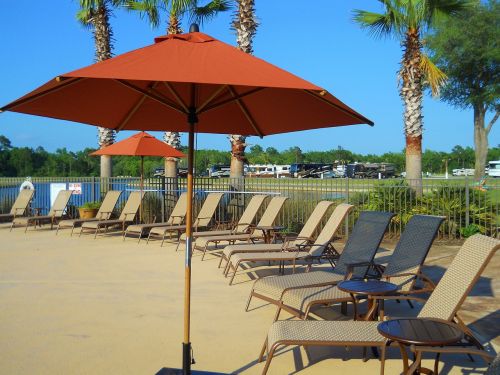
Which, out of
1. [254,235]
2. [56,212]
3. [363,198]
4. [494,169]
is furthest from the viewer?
Result: [494,169]

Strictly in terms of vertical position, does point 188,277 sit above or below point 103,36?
below

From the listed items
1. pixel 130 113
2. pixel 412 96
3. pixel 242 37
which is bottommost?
pixel 130 113

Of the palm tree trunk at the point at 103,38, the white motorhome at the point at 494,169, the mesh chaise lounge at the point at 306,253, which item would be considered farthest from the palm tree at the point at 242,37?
the white motorhome at the point at 494,169

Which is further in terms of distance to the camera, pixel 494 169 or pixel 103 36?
pixel 494 169

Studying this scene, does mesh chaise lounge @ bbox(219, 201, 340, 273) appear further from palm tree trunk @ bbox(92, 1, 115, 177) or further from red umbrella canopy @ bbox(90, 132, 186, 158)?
palm tree trunk @ bbox(92, 1, 115, 177)

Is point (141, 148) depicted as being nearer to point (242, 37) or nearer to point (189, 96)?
point (242, 37)

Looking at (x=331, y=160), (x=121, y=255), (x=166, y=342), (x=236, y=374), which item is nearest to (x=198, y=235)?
(x=121, y=255)

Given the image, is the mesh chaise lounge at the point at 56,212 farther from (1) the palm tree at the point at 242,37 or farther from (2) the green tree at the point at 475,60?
(2) the green tree at the point at 475,60

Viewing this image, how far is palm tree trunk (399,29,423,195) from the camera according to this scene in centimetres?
1334

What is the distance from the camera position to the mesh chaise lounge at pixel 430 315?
142 inches

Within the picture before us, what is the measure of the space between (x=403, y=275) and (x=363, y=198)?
24.0 feet

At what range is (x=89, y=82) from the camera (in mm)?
4152

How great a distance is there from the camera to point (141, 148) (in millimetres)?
12875

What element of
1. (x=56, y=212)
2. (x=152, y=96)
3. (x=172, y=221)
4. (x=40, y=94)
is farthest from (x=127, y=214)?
(x=40, y=94)
